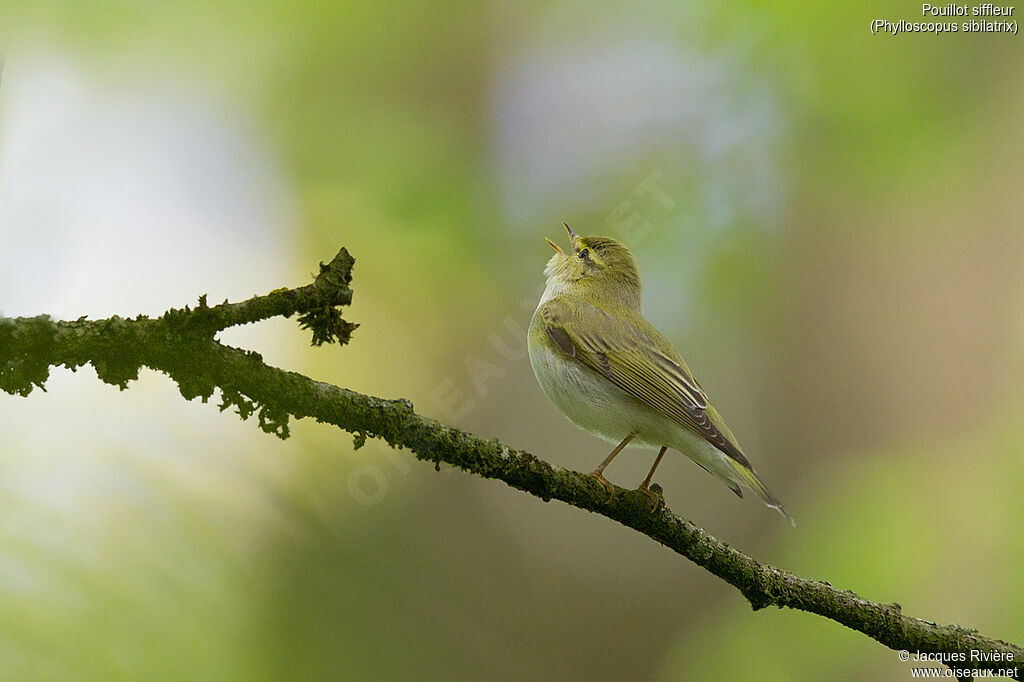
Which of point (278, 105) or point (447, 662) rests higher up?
point (278, 105)

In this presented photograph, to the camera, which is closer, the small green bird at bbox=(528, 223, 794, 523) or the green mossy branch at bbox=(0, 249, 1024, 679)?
the green mossy branch at bbox=(0, 249, 1024, 679)

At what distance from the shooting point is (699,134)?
630 centimetres

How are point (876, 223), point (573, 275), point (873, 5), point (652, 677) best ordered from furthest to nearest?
point (876, 223) → point (873, 5) → point (573, 275) → point (652, 677)

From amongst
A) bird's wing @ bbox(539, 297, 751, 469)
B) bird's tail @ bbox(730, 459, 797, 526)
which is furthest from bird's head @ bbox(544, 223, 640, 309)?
bird's tail @ bbox(730, 459, 797, 526)

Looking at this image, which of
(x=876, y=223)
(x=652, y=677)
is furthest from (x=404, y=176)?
(x=876, y=223)

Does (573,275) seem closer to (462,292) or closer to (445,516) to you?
(462,292)

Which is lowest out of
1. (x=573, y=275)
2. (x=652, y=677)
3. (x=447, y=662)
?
(x=447, y=662)

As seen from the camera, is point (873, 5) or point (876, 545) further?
point (873, 5)

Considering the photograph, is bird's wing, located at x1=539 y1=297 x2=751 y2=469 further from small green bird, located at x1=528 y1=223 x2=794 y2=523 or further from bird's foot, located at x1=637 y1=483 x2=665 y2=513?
bird's foot, located at x1=637 y1=483 x2=665 y2=513

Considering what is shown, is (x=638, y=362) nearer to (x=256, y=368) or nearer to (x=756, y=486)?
(x=756, y=486)

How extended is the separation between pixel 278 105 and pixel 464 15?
1.95 metres

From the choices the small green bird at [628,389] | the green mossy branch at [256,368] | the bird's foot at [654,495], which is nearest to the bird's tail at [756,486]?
the small green bird at [628,389]

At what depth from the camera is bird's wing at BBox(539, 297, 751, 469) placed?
3711 millimetres

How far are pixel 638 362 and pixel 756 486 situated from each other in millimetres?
825
